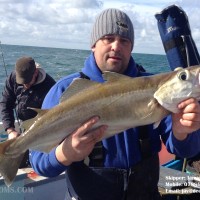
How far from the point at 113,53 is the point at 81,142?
908mm

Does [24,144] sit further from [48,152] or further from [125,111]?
[125,111]

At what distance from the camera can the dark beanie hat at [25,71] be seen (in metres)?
7.13

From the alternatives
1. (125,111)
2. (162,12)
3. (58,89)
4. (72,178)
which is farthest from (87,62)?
(162,12)

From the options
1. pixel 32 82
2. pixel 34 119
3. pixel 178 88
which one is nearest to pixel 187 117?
pixel 178 88

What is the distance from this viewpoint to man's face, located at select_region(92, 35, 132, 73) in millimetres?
3346

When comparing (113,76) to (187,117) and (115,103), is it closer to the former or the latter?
(115,103)

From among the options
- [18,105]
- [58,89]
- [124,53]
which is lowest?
[18,105]

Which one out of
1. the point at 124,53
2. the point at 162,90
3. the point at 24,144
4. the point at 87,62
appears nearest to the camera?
the point at 162,90

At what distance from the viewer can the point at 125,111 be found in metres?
2.97

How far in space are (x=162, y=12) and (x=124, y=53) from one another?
325 cm

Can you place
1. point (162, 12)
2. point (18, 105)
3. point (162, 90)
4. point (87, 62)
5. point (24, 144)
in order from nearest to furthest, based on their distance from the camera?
point (162, 90), point (24, 144), point (87, 62), point (162, 12), point (18, 105)

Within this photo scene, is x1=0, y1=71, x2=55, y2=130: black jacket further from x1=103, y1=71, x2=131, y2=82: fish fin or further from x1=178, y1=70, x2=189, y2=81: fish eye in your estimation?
x1=178, y1=70, x2=189, y2=81: fish eye

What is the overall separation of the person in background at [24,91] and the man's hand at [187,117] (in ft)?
15.0

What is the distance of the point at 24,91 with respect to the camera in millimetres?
7492
